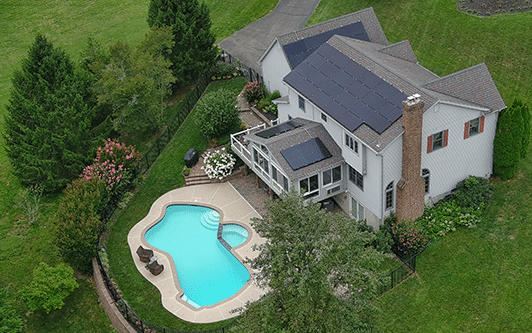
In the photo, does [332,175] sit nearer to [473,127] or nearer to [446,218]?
[446,218]

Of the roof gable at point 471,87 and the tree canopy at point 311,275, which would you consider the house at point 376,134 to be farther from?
the tree canopy at point 311,275

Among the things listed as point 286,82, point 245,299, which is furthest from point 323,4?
point 245,299

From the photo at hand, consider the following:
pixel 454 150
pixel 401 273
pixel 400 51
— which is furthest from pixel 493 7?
pixel 401 273

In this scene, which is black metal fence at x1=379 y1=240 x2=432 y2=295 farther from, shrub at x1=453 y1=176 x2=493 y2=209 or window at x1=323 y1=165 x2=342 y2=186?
window at x1=323 y1=165 x2=342 y2=186

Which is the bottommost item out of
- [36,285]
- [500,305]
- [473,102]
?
[500,305]

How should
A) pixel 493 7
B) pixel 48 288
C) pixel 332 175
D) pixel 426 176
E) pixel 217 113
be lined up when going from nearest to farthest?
pixel 48 288, pixel 426 176, pixel 332 175, pixel 217 113, pixel 493 7

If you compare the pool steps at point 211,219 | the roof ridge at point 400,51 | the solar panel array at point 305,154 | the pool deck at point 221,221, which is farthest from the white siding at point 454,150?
the pool steps at point 211,219

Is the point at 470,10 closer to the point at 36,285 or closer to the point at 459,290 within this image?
the point at 459,290
